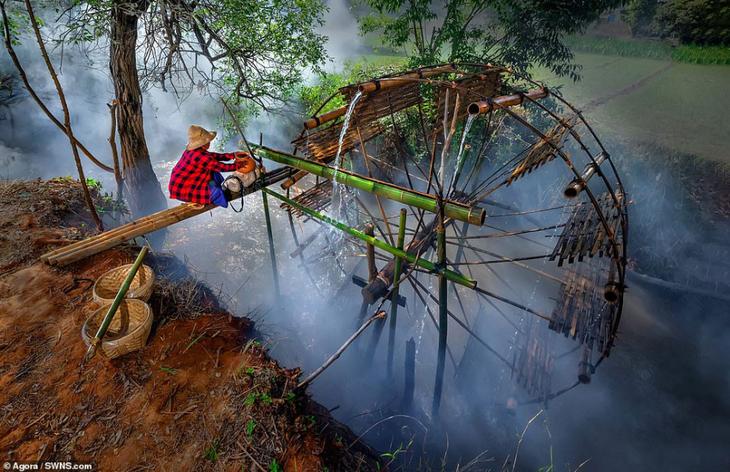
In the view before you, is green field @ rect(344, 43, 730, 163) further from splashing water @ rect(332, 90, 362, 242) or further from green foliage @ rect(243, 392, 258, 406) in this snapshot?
green foliage @ rect(243, 392, 258, 406)

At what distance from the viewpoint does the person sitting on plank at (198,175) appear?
15.6 feet

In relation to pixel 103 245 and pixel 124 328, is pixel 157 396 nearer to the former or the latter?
pixel 124 328

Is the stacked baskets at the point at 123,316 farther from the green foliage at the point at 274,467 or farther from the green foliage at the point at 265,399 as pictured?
the green foliage at the point at 274,467

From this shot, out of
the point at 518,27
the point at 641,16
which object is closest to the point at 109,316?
the point at 518,27

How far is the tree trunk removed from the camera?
6434 millimetres

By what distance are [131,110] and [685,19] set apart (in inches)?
833

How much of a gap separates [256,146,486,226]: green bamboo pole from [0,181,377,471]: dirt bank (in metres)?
2.21

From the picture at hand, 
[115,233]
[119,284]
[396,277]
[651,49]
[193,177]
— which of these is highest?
[651,49]

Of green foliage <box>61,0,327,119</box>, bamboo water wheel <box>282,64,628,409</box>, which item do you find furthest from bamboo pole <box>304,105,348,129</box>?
green foliage <box>61,0,327,119</box>

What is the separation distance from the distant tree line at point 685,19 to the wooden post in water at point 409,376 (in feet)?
47.2

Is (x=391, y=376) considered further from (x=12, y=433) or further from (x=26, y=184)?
(x=26, y=184)

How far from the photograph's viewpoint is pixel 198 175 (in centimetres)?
477

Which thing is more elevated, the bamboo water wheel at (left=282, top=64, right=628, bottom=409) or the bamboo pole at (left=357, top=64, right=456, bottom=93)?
the bamboo pole at (left=357, top=64, right=456, bottom=93)

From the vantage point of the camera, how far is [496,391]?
22.0 ft
